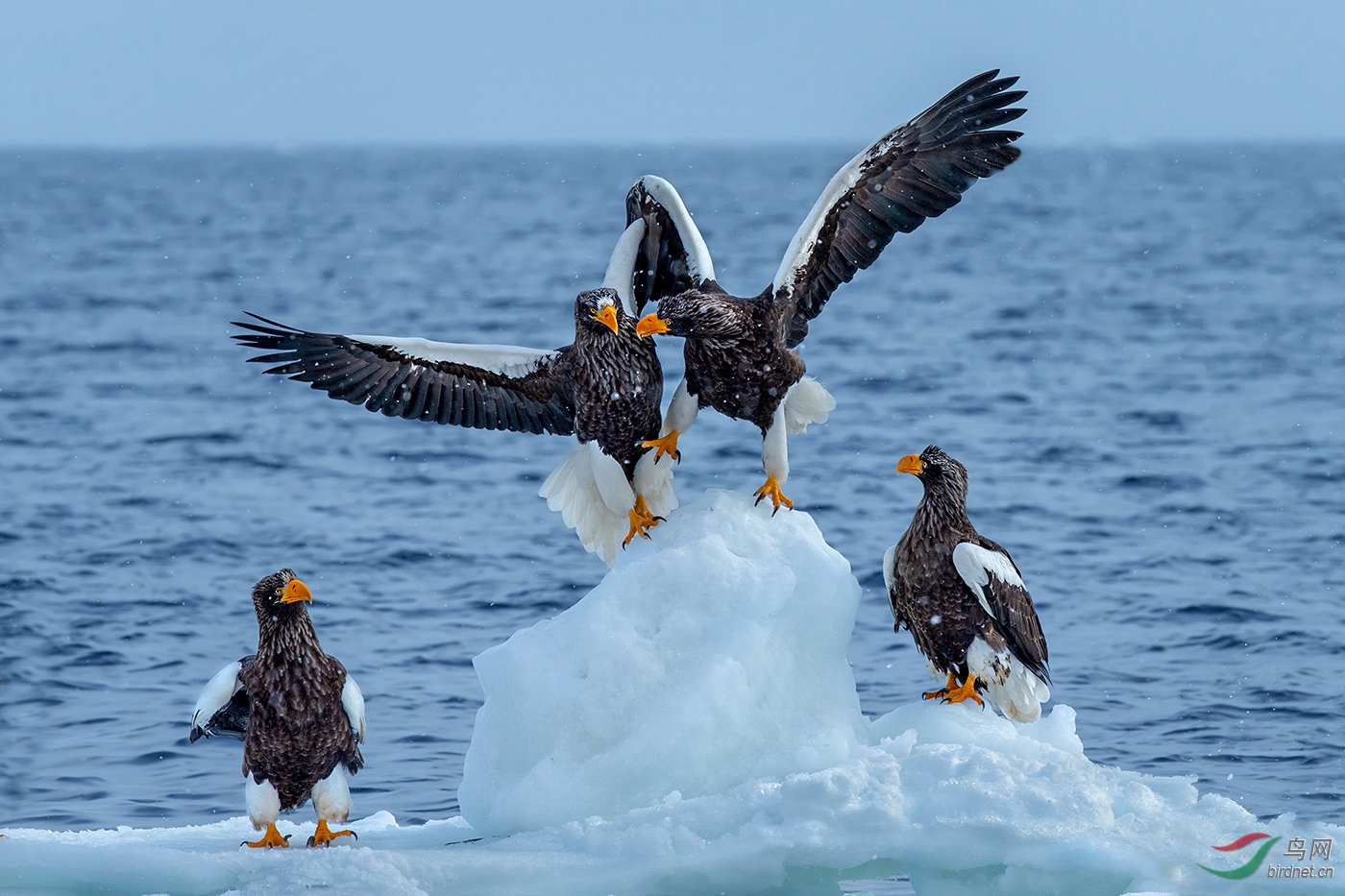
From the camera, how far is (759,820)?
213 inches

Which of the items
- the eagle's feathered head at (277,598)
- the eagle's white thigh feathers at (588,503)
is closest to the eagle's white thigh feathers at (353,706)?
the eagle's feathered head at (277,598)

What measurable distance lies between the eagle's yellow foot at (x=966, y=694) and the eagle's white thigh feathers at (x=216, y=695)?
263 centimetres

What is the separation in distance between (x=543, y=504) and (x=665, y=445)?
641 cm

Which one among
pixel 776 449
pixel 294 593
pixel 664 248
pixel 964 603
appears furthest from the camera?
pixel 664 248

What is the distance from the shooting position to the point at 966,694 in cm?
616

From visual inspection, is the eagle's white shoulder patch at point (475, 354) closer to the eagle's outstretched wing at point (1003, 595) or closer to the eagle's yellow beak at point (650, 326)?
the eagle's yellow beak at point (650, 326)

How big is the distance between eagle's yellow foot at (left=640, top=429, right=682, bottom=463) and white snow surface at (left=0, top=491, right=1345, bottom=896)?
24cm

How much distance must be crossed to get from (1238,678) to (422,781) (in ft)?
13.7

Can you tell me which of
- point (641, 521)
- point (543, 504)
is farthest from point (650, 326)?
point (543, 504)

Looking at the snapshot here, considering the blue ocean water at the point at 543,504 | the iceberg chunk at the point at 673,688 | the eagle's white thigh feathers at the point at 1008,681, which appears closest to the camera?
the iceberg chunk at the point at 673,688

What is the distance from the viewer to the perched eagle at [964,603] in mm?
6004

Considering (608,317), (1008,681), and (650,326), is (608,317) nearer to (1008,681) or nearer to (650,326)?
(650,326)

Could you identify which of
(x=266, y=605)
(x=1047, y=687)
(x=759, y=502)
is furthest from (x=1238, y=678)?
(x=266, y=605)

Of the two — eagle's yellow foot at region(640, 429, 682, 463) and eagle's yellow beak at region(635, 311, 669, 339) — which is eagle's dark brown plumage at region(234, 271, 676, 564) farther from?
eagle's yellow beak at region(635, 311, 669, 339)
